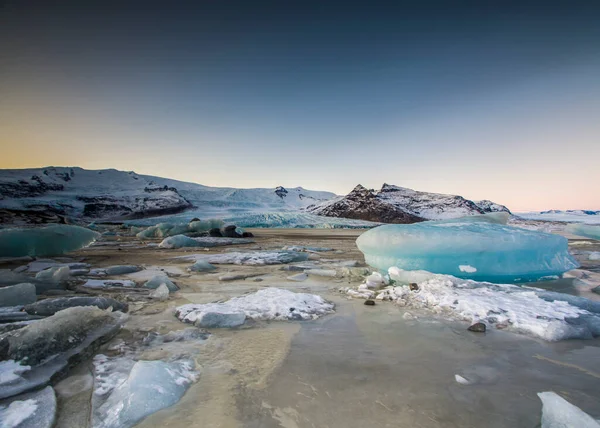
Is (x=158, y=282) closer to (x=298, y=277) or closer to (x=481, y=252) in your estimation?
(x=298, y=277)

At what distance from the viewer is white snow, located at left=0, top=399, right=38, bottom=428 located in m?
1.25

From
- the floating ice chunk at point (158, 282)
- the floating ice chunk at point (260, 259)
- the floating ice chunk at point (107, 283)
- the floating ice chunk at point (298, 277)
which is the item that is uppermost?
the floating ice chunk at point (158, 282)

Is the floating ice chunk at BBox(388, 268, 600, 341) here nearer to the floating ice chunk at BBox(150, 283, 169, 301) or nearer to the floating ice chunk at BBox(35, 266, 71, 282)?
the floating ice chunk at BBox(150, 283, 169, 301)

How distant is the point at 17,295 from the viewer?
2951 mm

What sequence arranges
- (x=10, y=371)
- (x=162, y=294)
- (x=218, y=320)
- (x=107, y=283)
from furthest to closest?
(x=107, y=283), (x=162, y=294), (x=218, y=320), (x=10, y=371)

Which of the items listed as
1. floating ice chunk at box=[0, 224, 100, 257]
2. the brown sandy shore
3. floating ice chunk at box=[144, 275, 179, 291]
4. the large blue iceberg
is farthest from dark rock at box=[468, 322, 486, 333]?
floating ice chunk at box=[0, 224, 100, 257]

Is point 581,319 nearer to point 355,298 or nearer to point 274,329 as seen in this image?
point 355,298

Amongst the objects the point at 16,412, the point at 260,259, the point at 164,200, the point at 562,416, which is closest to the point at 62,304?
the point at 16,412

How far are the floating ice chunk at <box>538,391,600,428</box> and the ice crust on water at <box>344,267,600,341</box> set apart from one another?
1362 millimetres

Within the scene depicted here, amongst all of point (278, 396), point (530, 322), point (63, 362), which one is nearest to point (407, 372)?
point (278, 396)

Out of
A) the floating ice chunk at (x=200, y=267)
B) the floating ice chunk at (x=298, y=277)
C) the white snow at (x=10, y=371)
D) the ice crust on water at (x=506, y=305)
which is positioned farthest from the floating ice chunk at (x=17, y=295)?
the ice crust on water at (x=506, y=305)

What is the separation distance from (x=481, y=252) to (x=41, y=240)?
1026cm

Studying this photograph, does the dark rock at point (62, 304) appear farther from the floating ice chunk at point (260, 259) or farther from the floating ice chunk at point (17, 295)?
the floating ice chunk at point (260, 259)

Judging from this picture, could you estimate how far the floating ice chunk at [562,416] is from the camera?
3.84 feet
